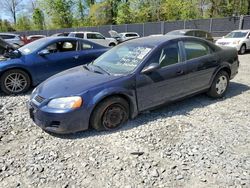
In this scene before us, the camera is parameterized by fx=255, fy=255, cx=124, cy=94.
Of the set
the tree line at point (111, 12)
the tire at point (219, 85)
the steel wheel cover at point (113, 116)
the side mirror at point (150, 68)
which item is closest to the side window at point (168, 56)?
the side mirror at point (150, 68)

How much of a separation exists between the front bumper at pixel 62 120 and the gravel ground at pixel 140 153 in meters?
0.21

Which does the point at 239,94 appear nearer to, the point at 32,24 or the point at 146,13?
the point at 146,13

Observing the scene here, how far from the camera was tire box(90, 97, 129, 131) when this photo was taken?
392 cm

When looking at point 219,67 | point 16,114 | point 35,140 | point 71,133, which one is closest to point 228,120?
point 219,67

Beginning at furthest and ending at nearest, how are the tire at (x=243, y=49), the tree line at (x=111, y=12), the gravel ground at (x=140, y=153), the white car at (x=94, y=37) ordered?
the tree line at (x=111, y=12) < the white car at (x=94, y=37) < the tire at (x=243, y=49) < the gravel ground at (x=140, y=153)

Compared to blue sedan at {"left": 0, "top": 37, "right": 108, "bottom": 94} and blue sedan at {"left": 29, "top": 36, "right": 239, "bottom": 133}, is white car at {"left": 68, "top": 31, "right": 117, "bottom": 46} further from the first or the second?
blue sedan at {"left": 29, "top": 36, "right": 239, "bottom": 133}

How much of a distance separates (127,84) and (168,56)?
1.08m

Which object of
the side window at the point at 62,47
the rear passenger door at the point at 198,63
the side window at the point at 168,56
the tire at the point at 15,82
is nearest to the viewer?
the side window at the point at 168,56

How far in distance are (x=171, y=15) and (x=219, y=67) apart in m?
32.4

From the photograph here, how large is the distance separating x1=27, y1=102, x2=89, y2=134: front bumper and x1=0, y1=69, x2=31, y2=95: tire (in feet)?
8.76

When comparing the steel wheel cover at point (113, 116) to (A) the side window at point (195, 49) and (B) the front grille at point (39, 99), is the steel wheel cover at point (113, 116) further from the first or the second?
(A) the side window at point (195, 49)

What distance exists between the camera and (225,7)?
3039 cm

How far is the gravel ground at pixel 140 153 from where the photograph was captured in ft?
9.80

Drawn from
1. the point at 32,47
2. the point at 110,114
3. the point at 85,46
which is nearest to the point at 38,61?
the point at 32,47
